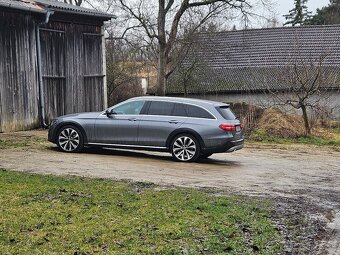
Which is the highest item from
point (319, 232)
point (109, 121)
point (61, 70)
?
point (61, 70)

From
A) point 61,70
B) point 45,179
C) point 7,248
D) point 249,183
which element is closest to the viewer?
point 7,248

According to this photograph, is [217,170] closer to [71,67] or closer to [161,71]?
[71,67]

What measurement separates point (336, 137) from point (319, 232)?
659 inches

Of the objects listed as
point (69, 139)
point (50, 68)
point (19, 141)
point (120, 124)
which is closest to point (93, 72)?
point (50, 68)

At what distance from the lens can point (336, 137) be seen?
22.0 metres

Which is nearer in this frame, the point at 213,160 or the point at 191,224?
the point at 191,224

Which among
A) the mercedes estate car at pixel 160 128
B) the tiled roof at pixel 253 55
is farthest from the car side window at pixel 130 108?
the tiled roof at pixel 253 55

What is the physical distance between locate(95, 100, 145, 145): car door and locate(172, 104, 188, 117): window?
3.03 ft

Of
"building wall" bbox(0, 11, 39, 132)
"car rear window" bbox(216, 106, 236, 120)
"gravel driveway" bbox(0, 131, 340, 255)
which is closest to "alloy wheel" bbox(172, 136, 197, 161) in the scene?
"gravel driveway" bbox(0, 131, 340, 255)

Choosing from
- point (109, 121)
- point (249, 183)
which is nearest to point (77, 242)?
point (249, 183)

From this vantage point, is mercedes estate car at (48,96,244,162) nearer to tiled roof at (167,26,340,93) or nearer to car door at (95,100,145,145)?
car door at (95,100,145,145)

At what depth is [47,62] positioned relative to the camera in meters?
19.2

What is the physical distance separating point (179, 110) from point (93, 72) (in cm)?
1027

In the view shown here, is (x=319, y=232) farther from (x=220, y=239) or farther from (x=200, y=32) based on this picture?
(x=200, y=32)
